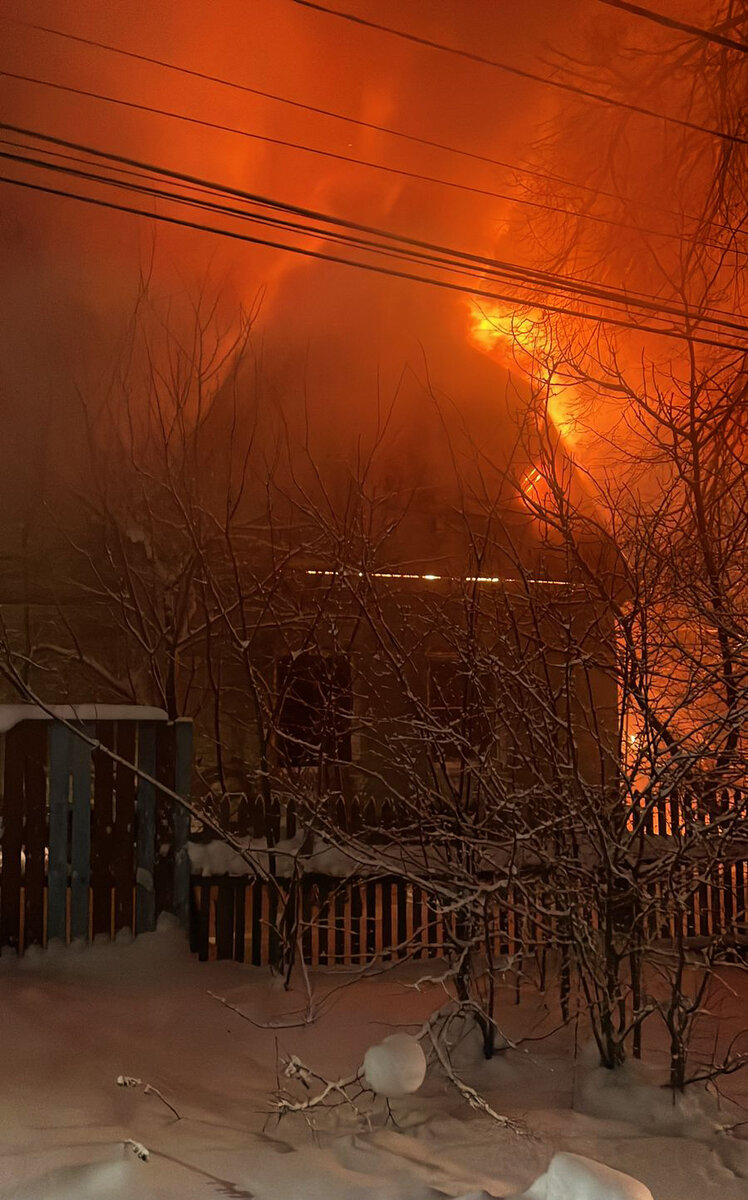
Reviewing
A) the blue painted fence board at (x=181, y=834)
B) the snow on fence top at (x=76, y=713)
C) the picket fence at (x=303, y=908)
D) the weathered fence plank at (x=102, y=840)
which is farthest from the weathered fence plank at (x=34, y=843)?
the picket fence at (x=303, y=908)

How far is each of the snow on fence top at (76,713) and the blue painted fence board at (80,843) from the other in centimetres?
17

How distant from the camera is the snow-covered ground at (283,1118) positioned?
117 inches

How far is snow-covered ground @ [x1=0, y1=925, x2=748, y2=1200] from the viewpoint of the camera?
2969 mm

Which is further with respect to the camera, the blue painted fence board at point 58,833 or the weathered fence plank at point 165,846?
the weathered fence plank at point 165,846

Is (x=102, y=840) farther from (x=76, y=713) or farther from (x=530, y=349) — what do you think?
(x=530, y=349)

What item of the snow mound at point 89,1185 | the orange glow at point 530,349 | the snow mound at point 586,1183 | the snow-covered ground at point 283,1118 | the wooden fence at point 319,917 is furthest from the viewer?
the orange glow at point 530,349

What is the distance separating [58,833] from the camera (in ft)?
18.1

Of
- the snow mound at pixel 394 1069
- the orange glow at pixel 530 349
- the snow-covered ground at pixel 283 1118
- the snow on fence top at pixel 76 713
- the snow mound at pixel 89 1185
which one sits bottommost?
the snow-covered ground at pixel 283 1118

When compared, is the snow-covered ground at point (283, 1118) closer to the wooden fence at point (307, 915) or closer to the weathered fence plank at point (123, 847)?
the weathered fence plank at point (123, 847)

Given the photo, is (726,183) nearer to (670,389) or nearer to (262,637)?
(670,389)

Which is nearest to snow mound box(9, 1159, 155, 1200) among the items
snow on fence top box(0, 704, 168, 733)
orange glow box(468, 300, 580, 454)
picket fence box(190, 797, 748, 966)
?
picket fence box(190, 797, 748, 966)

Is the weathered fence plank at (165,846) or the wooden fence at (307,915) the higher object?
the weathered fence plank at (165,846)

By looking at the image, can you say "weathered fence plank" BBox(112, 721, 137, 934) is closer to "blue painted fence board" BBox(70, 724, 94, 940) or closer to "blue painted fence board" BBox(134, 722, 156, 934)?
"blue painted fence board" BBox(134, 722, 156, 934)

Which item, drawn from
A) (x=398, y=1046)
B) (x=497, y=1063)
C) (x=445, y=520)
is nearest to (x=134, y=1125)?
(x=398, y=1046)
